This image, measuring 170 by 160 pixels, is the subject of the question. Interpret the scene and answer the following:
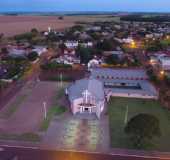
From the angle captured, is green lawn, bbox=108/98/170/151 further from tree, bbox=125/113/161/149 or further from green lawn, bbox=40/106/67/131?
green lawn, bbox=40/106/67/131

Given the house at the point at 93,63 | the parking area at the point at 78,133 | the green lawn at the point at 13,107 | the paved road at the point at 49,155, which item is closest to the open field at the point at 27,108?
the green lawn at the point at 13,107

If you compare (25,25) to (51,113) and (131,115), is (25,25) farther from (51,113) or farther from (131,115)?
(131,115)

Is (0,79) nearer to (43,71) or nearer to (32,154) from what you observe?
(43,71)

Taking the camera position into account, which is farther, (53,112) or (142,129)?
(53,112)

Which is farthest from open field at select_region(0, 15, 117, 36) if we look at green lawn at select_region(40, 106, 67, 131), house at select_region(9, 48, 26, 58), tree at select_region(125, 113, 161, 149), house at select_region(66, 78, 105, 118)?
tree at select_region(125, 113, 161, 149)

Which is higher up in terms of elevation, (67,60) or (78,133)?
(78,133)

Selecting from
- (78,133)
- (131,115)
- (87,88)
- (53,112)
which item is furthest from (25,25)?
(78,133)

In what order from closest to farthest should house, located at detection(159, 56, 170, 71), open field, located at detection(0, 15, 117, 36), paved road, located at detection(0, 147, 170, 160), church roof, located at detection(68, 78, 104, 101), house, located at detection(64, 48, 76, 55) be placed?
paved road, located at detection(0, 147, 170, 160)
church roof, located at detection(68, 78, 104, 101)
house, located at detection(159, 56, 170, 71)
house, located at detection(64, 48, 76, 55)
open field, located at detection(0, 15, 117, 36)
